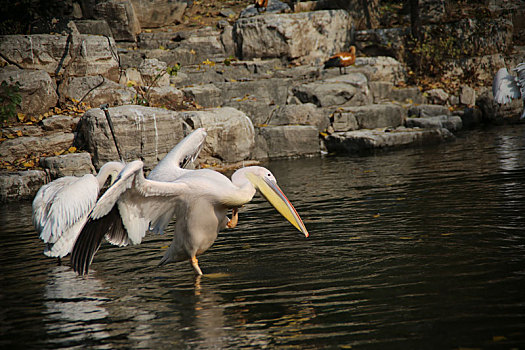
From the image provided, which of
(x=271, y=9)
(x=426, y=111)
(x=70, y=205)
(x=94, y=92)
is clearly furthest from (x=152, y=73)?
(x=70, y=205)

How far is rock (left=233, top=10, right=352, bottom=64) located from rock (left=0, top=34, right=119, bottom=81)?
18.2ft

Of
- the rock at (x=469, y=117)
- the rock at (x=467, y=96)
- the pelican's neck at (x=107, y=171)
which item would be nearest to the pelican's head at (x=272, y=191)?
the pelican's neck at (x=107, y=171)

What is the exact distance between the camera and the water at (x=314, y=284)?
3572mm

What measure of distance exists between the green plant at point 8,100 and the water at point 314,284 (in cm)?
444

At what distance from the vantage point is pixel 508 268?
448cm

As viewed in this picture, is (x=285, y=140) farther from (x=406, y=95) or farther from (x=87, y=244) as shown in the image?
(x=87, y=244)

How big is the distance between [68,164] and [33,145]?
3.51ft

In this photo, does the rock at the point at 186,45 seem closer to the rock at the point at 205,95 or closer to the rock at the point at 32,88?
the rock at the point at 205,95

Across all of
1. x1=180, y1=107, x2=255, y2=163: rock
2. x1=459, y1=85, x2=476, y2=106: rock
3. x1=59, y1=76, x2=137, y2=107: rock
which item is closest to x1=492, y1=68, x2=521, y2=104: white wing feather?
x1=180, y1=107, x2=255, y2=163: rock

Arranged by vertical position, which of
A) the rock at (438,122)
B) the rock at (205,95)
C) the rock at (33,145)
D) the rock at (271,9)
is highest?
the rock at (271,9)

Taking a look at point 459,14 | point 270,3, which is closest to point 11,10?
point 270,3

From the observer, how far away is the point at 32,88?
13.2 metres

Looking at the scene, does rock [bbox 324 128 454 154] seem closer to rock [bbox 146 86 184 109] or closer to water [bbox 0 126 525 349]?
rock [bbox 146 86 184 109]

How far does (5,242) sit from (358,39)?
16.5 m
